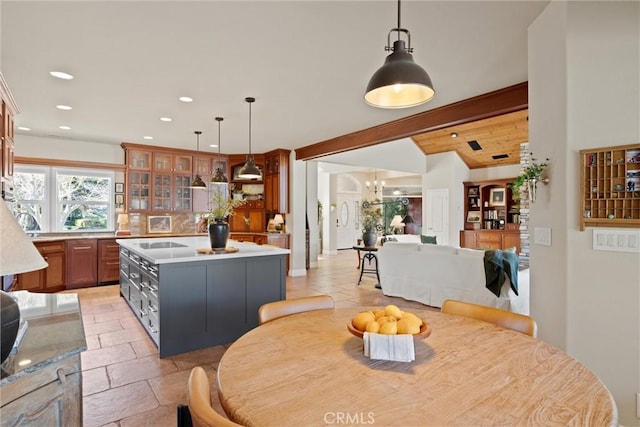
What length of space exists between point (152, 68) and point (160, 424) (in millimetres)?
2881

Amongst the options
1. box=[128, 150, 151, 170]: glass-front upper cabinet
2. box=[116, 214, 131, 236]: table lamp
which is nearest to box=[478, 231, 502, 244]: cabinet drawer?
box=[128, 150, 151, 170]: glass-front upper cabinet

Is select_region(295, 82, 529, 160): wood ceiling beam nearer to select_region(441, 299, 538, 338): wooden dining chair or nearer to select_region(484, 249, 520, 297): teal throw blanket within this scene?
select_region(484, 249, 520, 297): teal throw blanket

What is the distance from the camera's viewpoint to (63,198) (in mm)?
6199

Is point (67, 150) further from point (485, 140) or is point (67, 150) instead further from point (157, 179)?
point (485, 140)

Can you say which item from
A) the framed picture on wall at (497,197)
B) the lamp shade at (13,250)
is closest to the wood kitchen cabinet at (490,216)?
the framed picture on wall at (497,197)

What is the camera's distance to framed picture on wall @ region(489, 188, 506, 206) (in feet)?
30.1

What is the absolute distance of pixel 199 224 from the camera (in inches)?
300

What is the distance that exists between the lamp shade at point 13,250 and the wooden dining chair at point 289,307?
3.20 ft

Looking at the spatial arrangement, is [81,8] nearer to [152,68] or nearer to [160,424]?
[152,68]

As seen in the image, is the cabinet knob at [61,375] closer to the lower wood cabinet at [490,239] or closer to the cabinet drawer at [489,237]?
the lower wood cabinet at [490,239]

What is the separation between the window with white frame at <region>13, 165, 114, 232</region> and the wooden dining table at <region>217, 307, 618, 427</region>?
6346mm

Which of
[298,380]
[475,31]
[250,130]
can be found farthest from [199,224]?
[298,380]

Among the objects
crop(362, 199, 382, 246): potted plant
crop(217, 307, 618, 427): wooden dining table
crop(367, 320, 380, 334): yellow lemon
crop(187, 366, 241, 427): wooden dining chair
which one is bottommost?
crop(217, 307, 618, 427): wooden dining table

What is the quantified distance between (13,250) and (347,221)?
1185 centimetres
